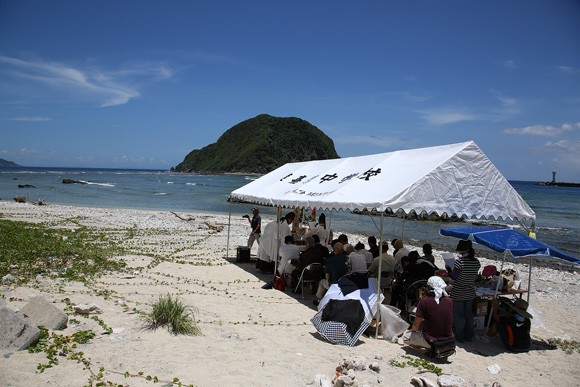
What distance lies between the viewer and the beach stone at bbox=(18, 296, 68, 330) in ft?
16.3

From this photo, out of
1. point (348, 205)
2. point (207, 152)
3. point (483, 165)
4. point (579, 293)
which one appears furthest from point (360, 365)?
point (207, 152)

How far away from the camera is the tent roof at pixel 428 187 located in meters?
6.16

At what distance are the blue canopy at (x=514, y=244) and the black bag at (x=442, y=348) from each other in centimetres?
194

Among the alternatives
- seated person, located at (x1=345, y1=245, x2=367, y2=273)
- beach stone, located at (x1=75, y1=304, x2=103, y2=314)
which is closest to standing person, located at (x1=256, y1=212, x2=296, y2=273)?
seated person, located at (x1=345, y1=245, x2=367, y2=273)

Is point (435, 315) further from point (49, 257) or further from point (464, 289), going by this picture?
point (49, 257)

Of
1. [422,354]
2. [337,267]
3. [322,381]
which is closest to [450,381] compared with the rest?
[422,354]

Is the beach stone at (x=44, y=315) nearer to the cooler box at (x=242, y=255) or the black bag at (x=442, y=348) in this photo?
the black bag at (x=442, y=348)

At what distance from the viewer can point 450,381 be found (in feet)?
14.3

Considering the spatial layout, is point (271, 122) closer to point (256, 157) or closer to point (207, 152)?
point (256, 157)

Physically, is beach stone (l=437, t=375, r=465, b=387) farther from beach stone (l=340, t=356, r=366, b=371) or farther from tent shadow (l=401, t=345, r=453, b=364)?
beach stone (l=340, t=356, r=366, b=371)

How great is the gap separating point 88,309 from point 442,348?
194 inches

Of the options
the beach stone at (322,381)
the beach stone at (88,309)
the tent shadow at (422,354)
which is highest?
the beach stone at (88,309)

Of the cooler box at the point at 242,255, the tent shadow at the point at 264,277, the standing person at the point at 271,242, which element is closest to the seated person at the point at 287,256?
the tent shadow at the point at 264,277

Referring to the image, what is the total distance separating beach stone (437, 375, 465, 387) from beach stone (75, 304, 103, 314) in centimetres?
469
